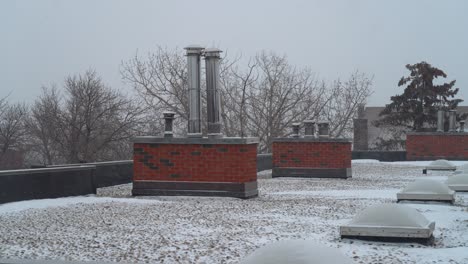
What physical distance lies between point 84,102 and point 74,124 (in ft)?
4.74

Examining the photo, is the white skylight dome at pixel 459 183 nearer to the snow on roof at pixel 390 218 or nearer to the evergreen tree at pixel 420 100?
the snow on roof at pixel 390 218

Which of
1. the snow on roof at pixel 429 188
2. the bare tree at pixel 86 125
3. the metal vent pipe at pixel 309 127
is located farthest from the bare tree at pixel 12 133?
the snow on roof at pixel 429 188

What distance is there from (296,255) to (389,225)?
10.7ft

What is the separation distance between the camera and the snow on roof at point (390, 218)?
7.40 m

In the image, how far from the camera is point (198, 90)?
44.3ft

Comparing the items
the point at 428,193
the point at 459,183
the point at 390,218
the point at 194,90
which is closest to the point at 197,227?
the point at 390,218

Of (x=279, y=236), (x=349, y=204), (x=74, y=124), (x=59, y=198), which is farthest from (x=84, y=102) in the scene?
(x=279, y=236)

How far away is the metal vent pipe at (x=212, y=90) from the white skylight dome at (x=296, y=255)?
8.81 meters

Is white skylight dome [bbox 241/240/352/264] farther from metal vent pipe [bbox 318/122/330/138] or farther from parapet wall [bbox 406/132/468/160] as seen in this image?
parapet wall [bbox 406/132/468/160]

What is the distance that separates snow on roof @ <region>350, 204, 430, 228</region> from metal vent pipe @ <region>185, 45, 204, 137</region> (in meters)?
6.21

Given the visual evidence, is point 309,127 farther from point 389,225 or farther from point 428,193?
point 389,225

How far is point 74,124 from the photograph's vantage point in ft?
100

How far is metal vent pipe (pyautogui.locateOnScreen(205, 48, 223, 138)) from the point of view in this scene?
13.4m

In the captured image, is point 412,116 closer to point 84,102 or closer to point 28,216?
point 84,102
